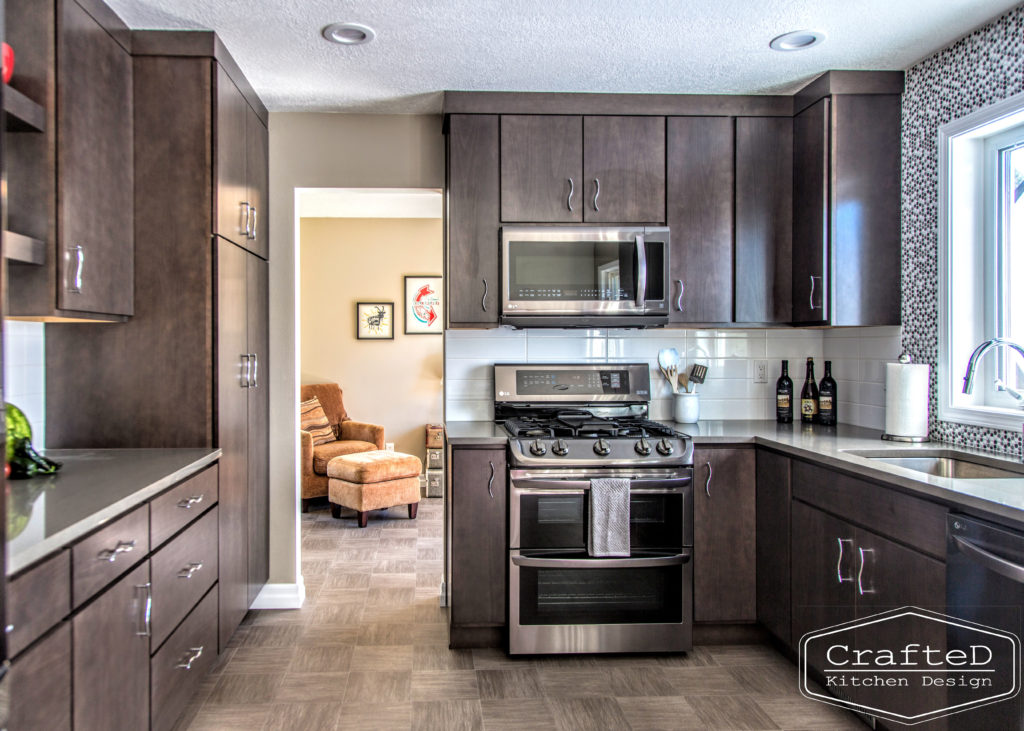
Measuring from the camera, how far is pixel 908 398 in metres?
2.61

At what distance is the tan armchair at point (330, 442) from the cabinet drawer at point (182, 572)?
2.76 metres

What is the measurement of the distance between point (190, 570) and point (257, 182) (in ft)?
5.60

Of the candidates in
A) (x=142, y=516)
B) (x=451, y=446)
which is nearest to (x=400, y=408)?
(x=451, y=446)

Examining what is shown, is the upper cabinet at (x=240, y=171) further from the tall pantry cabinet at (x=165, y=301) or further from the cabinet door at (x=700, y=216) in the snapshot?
the cabinet door at (x=700, y=216)

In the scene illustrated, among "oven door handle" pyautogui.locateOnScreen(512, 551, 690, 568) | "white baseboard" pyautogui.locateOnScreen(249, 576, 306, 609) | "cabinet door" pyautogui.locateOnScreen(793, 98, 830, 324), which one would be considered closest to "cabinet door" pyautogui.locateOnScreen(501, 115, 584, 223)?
"cabinet door" pyautogui.locateOnScreen(793, 98, 830, 324)

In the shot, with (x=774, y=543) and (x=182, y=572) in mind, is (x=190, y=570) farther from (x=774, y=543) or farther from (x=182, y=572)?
(x=774, y=543)

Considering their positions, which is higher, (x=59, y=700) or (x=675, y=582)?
(x=59, y=700)

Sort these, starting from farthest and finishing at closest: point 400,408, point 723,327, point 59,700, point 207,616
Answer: point 400,408
point 723,327
point 207,616
point 59,700

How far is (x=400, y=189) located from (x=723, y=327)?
1638 mm

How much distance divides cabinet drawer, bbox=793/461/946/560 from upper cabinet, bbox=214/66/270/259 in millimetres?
2294

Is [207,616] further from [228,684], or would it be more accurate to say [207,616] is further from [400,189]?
[400,189]

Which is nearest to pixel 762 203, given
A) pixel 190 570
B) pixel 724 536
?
pixel 724 536

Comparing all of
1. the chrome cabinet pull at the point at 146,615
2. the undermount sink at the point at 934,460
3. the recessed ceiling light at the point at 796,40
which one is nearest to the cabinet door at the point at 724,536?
the undermount sink at the point at 934,460

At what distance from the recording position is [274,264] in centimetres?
328
